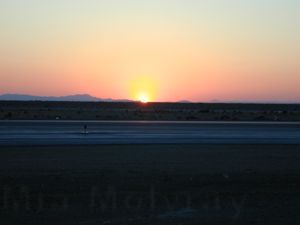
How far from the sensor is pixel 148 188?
15.5 metres

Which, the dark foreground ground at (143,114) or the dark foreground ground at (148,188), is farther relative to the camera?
the dark foreground ground at (143,114)

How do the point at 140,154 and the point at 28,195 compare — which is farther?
the point at 140,154

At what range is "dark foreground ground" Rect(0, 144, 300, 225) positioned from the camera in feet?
40.2

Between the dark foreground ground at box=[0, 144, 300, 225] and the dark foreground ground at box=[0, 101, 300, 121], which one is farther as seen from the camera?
the dark foreground ground at box=[0, 101, 300, 121]

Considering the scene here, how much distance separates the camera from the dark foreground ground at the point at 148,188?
12250mm

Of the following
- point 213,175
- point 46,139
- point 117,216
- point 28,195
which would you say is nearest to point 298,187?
point 213,175

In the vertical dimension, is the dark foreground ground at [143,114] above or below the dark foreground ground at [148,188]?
above

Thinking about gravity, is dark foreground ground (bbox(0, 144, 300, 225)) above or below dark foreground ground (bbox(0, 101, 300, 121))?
below

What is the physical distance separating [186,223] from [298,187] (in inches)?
223

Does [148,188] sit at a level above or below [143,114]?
below

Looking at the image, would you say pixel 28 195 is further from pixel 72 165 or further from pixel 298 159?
pixel 298 159

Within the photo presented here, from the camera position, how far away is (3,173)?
706 inches

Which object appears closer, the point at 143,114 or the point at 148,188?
the point at 148,188

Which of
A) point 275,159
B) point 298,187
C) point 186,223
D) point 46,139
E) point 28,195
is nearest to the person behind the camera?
point 186,223
